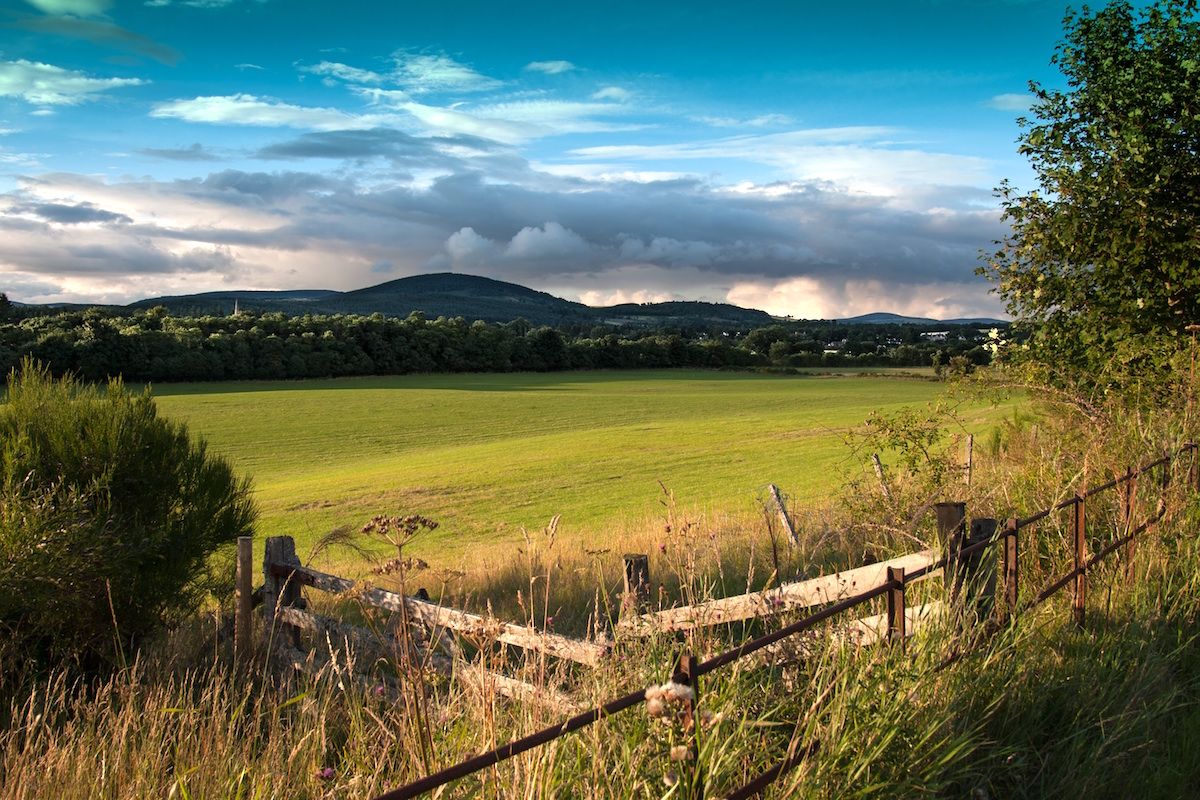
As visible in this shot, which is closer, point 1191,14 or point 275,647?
point 275,647

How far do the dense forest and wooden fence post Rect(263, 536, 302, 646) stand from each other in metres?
56.4

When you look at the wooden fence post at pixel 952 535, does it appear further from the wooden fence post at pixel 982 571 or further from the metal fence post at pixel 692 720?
the metal fence post at pixel 692 720

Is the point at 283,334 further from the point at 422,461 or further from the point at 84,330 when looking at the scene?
the point at 422,461

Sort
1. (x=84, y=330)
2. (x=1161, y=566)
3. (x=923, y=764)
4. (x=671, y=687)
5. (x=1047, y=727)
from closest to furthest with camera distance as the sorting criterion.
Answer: (x=671, y=687) < (x=923, y=764) < (x=1047, y=727) < (x=1161, y=566) < (x=84, y=330)

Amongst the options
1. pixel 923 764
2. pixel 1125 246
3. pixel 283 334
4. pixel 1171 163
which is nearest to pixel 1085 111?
pixel 1171 163

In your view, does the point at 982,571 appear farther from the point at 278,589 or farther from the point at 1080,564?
the point at 278,589

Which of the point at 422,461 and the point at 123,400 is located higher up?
the point at 123,400

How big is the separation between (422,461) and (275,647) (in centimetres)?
2736

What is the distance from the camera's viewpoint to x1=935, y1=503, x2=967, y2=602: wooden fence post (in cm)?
407

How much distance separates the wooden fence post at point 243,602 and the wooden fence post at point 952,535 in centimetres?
564

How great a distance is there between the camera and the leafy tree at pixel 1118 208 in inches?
483

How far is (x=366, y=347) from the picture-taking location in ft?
287

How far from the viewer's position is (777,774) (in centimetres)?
244

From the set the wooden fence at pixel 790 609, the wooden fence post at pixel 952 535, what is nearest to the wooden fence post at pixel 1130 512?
the wooden fence at pixel 790 609
